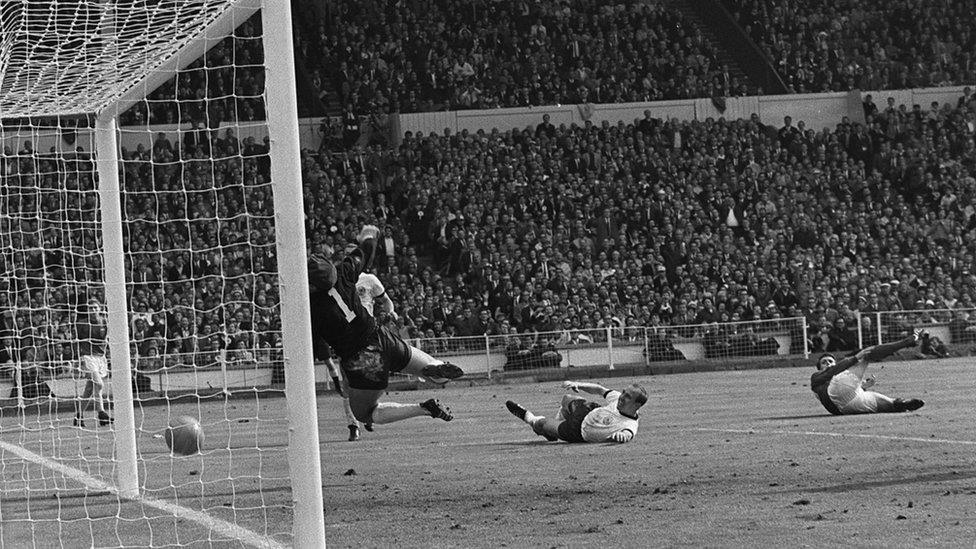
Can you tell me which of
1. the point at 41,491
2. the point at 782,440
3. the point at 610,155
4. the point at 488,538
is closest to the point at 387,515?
the point at 488,538

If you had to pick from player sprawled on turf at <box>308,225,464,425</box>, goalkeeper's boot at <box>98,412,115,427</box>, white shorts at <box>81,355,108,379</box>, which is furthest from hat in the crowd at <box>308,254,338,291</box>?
goalkeeper's boot at <box>98,412,115,427</box>

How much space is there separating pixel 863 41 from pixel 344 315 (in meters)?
32.8

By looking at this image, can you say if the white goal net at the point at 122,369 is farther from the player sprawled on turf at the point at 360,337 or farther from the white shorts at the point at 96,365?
the player sprawled on turf at the point at 360,337

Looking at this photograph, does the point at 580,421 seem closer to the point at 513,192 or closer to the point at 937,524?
the point at 937,524

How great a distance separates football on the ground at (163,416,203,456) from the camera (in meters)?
12.0

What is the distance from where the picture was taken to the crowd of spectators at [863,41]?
3941cm

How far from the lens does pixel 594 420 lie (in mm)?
13859

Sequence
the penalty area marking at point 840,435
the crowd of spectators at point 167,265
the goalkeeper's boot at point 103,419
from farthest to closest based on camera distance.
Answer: the crowd of spectators at point 167,265 < the goalkeeper's boot at point 103,419 < the penalty area marking at point 840,435

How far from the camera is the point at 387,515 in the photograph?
9.17 m

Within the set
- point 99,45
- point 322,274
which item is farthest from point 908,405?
point 99,45

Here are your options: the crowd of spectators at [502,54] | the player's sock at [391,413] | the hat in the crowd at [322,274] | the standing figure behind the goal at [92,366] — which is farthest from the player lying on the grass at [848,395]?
the crowd of spectators at [502,54]

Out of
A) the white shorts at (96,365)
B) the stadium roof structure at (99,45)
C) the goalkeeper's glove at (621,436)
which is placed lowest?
the goalkeeper's glove at (621,436)

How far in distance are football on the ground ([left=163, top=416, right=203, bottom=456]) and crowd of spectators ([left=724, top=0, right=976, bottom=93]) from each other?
29.9m

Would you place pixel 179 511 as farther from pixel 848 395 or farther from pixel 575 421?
pixel 848 395
